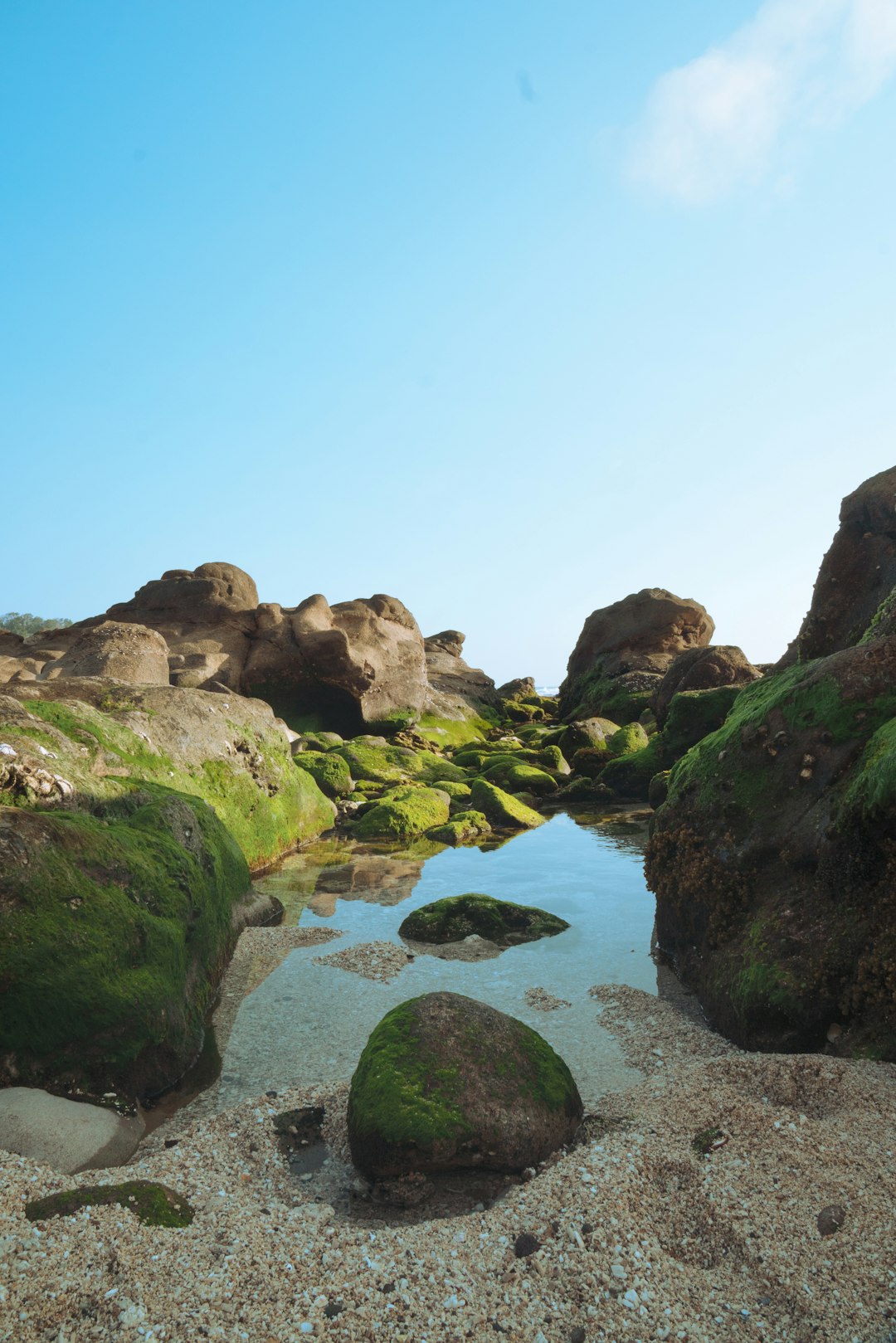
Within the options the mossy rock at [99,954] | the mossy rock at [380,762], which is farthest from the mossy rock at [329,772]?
the mossy rock at [99,954]

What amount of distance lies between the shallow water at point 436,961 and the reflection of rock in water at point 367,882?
39 millimetres

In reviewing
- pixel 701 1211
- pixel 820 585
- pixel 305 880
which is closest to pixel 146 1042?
pixel 701 1211

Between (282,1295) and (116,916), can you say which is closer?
(282,1295)

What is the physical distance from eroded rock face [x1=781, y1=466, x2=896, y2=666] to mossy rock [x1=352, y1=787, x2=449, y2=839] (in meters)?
11.6

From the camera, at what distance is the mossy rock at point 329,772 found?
26.1 meters

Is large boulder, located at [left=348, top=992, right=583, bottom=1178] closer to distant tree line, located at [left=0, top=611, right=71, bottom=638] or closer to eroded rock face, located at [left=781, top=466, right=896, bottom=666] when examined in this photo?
eroded rock face, located at [left=781, top=466, right=896, bottom=666]

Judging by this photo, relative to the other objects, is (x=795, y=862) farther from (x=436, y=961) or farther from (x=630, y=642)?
(x=630, y=642)

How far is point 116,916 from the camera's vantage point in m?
8.39

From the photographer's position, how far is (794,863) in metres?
9.07

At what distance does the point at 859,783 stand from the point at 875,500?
823 cm

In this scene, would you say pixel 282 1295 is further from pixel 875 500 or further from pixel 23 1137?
pixel 875 500

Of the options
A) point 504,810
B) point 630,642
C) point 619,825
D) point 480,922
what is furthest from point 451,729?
point 480,922

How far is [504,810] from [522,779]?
215 inches

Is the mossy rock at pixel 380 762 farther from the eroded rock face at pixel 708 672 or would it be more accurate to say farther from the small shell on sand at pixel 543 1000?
the small shell on sand at pixel 543 1000
